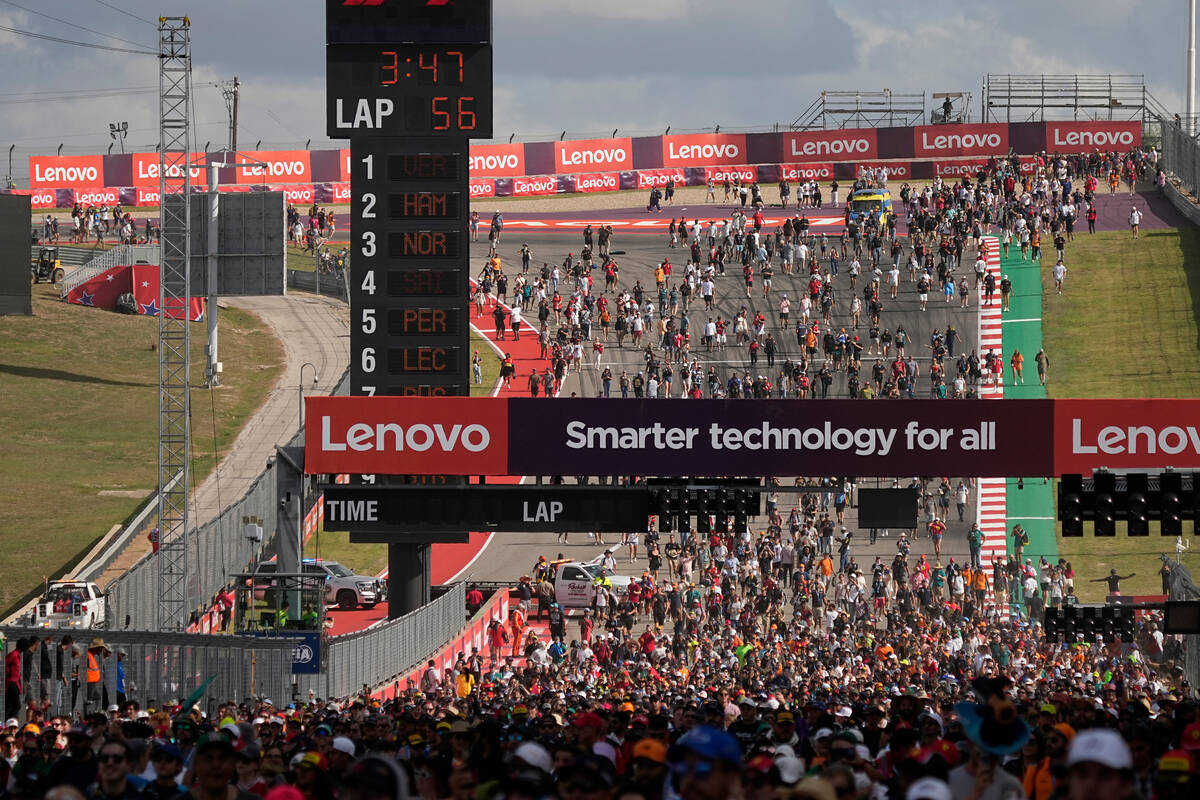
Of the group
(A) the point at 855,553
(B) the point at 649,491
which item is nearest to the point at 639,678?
(B) the point at 649,491

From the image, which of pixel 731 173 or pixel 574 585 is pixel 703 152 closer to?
pixel 731 173

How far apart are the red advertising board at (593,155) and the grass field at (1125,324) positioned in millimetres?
31445

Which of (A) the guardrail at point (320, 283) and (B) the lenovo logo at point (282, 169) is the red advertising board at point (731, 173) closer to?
(B) the lenovo logo at point (282, 169)

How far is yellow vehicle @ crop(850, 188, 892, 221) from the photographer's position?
74750 mm

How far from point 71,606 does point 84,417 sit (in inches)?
910

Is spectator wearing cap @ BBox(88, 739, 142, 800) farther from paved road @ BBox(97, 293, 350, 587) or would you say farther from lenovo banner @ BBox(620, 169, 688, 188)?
lenovo banner @ BBox(620, 169, 688, 188)

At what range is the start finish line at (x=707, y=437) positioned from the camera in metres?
31.2

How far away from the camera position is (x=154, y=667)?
25750 mm

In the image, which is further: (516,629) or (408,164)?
(516,629)

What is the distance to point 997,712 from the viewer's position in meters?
9.09

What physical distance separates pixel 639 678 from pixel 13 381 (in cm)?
3428

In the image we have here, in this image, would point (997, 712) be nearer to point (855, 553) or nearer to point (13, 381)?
point (855, 553)

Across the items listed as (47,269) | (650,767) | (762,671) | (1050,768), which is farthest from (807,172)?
(650,767)

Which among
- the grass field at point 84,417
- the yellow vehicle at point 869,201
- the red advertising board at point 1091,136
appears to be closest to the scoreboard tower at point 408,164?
the grass field at point 84,417
